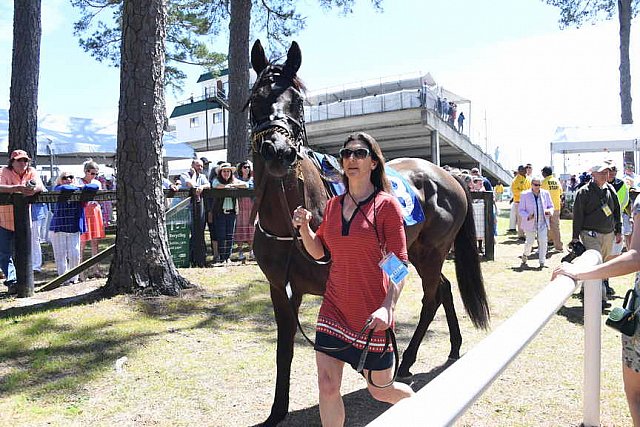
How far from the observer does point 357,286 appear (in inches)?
107

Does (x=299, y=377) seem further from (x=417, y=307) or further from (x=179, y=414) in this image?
(x=417, y=307)

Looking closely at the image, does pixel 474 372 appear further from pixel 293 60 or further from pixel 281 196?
pixel 293 60

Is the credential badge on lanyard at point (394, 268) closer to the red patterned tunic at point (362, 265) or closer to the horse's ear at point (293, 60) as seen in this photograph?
the red patterned tunic at point (362, 265)

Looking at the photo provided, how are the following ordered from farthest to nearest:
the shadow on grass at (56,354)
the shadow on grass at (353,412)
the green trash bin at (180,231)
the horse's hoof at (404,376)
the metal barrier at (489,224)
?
the metal barrier at (489,224), the green trash bin at (180,231), the horse's hoof at (404,376), the shadow on grass at (56,354), the shadow on grass at (353,412)

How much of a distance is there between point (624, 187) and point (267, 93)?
28.0ft

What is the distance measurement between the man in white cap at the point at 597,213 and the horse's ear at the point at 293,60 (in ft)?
16.9

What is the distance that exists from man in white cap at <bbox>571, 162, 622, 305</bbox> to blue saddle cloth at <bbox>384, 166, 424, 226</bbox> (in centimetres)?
352

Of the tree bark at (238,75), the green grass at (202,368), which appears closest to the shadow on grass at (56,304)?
the green grass at (202,368)

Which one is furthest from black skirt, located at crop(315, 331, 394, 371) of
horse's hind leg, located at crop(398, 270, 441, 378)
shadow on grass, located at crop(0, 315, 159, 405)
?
shadow on grass, located at crop(0, 315, 159, 405)

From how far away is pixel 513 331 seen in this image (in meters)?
1.80

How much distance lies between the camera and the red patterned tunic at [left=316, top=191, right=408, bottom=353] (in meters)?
2.69

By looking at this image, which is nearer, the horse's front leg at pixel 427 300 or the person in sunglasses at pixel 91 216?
the horse's front leg at pixel 427 300

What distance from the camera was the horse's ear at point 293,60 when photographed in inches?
141

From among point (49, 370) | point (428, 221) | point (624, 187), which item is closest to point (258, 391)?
point (49, 370)
